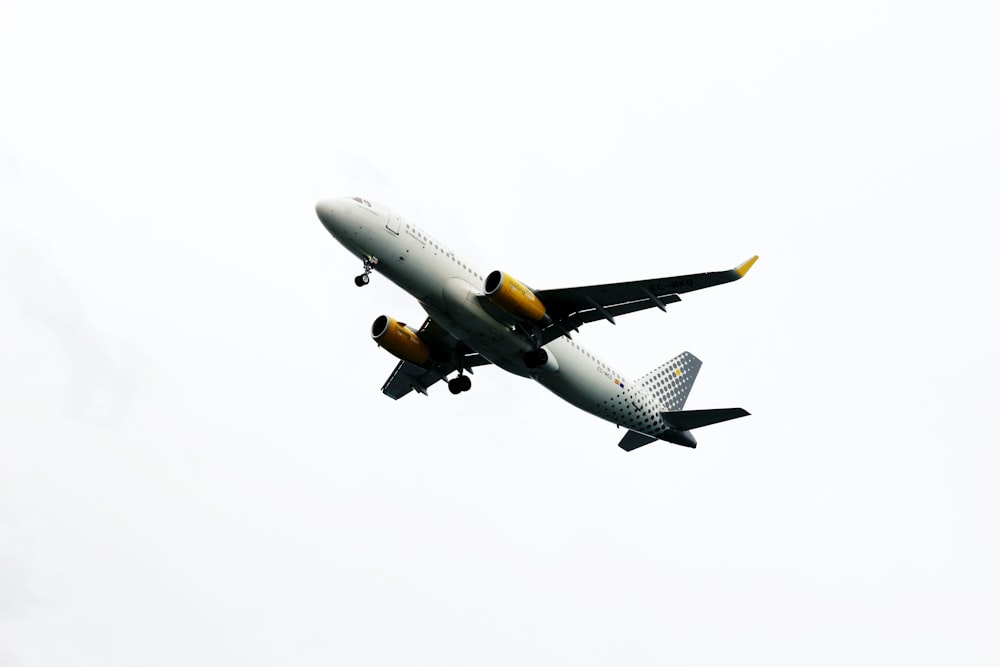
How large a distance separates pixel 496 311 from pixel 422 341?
7.66 meters

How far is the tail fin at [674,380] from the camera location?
159 ft

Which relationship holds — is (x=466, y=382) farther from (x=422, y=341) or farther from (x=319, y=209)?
(x=319, y=209)

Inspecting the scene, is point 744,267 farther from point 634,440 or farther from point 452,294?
point 634,440

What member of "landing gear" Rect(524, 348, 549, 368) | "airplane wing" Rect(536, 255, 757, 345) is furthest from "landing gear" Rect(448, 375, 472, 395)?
"airplane wing" Rect(536, 255, 757, 345)

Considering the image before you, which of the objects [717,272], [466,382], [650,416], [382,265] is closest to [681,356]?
[650,416]

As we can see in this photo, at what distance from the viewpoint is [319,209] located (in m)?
37.5

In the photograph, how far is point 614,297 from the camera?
39.6m

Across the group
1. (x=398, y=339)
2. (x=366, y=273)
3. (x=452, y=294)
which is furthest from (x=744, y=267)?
(x=398, y=339)

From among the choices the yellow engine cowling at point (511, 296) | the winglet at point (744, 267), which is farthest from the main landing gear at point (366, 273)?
the winglet at point (744, 267)

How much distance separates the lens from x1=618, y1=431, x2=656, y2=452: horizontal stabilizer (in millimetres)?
47787

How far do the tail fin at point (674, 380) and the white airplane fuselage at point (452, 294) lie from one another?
174 inches

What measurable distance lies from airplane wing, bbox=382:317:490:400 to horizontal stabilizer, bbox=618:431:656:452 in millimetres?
7206

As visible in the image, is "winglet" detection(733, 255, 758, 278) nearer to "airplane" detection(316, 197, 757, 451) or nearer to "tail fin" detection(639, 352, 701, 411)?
"airplane" detection(316, 197, 757, 451)

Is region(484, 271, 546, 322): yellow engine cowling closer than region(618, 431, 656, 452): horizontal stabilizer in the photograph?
Yes
